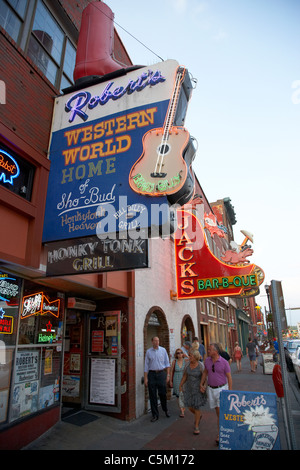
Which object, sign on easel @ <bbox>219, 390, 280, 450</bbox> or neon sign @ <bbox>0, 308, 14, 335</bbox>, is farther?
neon sign @ <bbox>0, 308, 14, 335</bbox>

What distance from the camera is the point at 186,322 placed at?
13.5 m

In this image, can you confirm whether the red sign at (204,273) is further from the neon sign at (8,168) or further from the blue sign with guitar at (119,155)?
the neon sign at (8,168)

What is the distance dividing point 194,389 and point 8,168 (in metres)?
5.52

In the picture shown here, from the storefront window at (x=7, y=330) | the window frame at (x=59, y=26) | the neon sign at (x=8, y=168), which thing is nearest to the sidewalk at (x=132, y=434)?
the storefront window at (x=7, y=330)

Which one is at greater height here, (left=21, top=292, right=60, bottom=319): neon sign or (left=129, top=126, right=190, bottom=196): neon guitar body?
(left=129, top=126, right=190, bottom=196): neon guitar body

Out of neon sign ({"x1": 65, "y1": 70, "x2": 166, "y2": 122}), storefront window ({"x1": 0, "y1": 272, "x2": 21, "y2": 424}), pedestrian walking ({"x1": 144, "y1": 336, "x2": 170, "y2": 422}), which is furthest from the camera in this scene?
pedestrian walking ({"x1": 144, "y1": 336, "x2": 170, "y2": 422})

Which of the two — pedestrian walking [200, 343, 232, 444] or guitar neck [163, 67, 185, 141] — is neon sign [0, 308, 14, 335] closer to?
pedestrian walking [200, 343, 232, 444]

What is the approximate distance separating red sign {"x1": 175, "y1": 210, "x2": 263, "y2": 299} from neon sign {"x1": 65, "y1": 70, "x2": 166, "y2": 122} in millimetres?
6804

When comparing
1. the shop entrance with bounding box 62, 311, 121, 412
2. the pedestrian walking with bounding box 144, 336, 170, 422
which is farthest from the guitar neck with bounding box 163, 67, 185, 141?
the pedestrian walking with bounding box 144, 336, 170, 422

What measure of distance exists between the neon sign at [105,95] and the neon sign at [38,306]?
12.2ft

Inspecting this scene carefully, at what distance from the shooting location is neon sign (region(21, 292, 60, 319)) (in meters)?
5.64

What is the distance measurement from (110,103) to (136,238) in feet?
11.0

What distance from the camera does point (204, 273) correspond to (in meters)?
11.3

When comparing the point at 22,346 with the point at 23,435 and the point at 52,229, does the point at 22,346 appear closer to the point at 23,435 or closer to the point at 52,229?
the point at 23,435
